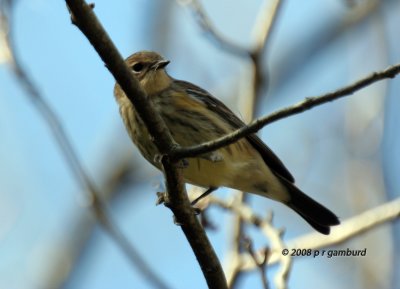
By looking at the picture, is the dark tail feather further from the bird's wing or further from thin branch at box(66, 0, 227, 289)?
Result: thin branch at box(66, 0, 227, 289)

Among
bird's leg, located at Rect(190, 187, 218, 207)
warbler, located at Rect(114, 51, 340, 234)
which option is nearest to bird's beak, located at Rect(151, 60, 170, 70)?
warbler, located at Rect(114, 51, 340, 234)

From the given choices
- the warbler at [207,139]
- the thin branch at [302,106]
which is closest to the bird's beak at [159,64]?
the warbler at [207,139]

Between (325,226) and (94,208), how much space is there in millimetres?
2178

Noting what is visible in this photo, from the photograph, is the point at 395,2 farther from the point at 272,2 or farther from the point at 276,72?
the point at 272,2

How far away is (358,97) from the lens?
8766mm

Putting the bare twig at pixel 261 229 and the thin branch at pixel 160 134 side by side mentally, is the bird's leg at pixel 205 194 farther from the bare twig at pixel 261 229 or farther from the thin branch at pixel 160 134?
the thin branch at pixel 160 134

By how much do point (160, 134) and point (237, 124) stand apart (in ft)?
8.60

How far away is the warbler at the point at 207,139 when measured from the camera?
656 cm

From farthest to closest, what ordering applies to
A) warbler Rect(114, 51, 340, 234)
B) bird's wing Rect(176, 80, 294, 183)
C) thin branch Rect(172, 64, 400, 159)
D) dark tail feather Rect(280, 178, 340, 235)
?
1. bird's wing Rect(176, 80, 294, 183)
2. dark tail feather Rect(280, 178, 340, 235)
3. warbler Rect(114, 51, 340, 234)
4. thin branch Rect(172, 64, 400, 159)

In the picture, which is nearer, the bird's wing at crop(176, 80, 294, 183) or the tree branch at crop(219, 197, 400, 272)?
the tree branch at crop(219, 197, 400, 272)

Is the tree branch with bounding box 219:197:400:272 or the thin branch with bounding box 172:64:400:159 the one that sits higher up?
the thin branch with bounding box 172:64:400:159

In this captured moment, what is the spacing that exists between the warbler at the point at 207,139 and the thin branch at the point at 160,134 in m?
1.28

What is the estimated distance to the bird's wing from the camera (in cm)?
720

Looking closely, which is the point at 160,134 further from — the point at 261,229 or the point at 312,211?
the point at 312,211
